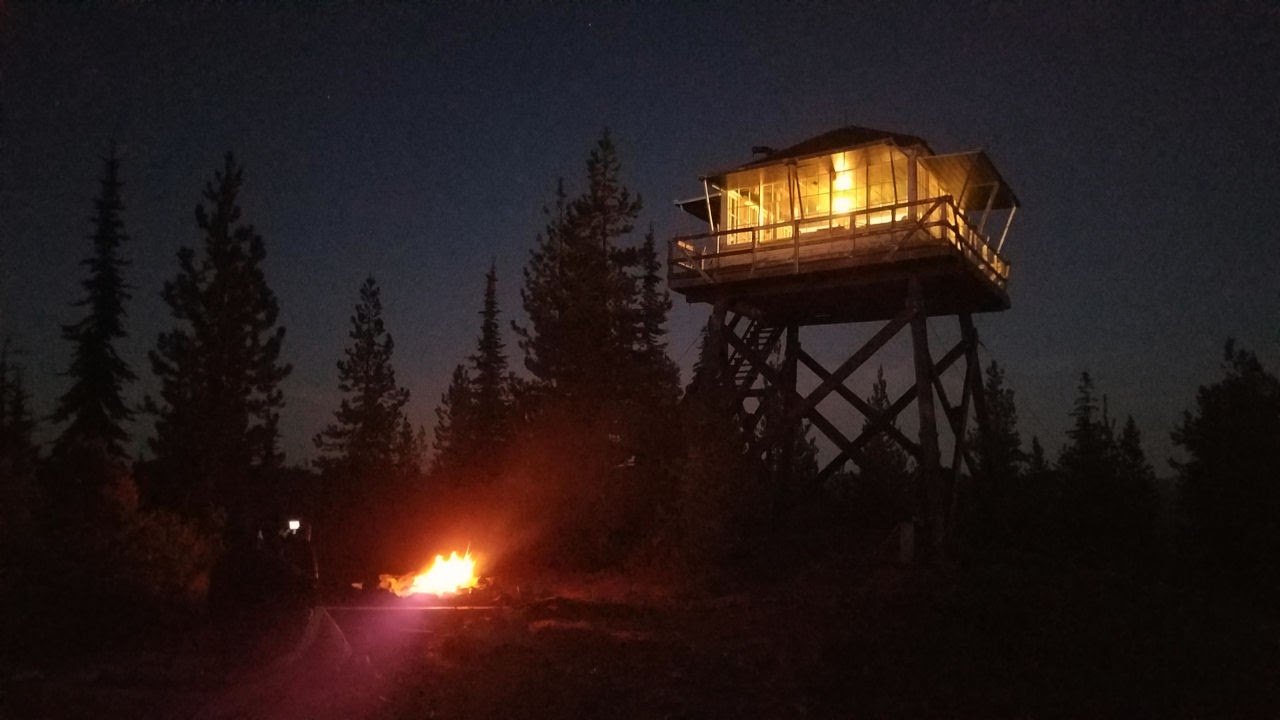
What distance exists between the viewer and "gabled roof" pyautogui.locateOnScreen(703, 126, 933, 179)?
75.7ft

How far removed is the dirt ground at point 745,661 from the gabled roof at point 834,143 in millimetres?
9718

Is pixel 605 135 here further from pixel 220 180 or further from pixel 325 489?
pixel 325 489

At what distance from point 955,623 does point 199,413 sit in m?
27.4

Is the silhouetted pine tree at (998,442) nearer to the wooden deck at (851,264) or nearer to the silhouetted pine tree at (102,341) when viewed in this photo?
the wooden deck at (851,264)

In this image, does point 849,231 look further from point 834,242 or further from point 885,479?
point 885,479

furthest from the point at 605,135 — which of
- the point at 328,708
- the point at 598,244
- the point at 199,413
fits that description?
the point at 328,708

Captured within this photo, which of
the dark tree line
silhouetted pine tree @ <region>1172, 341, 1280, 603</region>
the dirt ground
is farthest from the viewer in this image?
silhouetted pine tree @ <region>1172, 341, 1280, 603</region>

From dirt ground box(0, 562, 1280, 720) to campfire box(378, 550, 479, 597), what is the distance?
3525 mm

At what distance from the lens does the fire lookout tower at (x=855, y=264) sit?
22.0 metres

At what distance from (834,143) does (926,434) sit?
7180mm

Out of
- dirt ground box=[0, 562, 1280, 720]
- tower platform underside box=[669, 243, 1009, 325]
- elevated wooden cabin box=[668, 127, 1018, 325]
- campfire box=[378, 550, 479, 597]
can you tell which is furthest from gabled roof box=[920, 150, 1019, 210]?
campfire box=[378, 550, 479, 597]

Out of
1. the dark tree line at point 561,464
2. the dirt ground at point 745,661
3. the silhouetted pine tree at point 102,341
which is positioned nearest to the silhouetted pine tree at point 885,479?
the dark tree line at point 561,464

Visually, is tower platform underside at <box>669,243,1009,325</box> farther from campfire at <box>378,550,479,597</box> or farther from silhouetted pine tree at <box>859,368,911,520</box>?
campfire at <box>378,550,479,597</box>

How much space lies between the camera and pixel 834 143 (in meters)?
24.1
